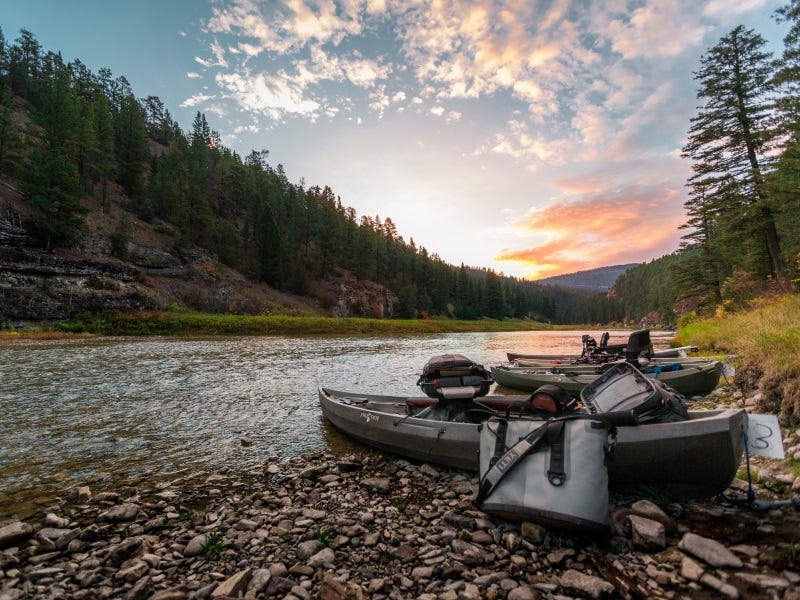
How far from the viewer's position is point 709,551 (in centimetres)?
367

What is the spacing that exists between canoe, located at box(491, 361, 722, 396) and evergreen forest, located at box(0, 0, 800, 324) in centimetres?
1328

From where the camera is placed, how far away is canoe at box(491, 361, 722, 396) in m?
10.7

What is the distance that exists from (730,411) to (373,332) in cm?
4821

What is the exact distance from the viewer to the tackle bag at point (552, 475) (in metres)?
3.92

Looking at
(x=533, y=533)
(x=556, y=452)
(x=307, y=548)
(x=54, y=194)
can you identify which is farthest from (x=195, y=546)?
(x=54, y=194)

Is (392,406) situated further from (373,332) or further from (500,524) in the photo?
(373,332)

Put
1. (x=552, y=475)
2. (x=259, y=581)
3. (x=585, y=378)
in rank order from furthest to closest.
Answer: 1. (x=585, y=378)
2. (x=552, y=475)
3. (x=259, y=581)

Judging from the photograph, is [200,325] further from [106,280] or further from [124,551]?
[124,551]

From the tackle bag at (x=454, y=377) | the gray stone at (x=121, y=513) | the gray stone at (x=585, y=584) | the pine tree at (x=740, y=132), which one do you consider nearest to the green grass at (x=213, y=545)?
the gray stone at (x=121, y=513)

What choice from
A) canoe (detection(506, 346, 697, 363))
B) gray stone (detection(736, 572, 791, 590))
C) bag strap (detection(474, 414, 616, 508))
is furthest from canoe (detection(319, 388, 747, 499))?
canoe (detection(506, 346, 697, 363))

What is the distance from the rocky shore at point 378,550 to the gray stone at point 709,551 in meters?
0.01

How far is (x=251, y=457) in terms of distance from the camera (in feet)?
23.9

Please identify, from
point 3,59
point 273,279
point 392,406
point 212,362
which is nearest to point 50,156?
point 273,279

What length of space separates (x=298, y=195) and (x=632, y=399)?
96.0 metres
